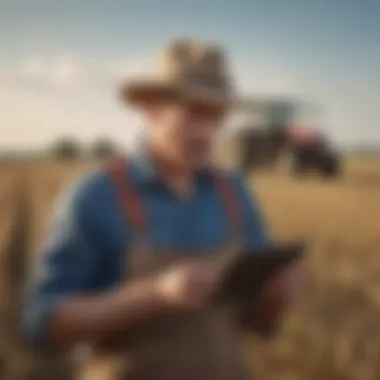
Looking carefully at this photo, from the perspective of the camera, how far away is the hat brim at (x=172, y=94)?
1286mm

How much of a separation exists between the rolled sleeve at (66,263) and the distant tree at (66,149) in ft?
0.37

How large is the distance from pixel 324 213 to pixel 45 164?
49 cm

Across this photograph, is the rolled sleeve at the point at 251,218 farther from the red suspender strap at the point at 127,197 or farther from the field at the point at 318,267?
the red suspender strap at the point at 127,197

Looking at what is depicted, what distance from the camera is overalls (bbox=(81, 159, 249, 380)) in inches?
49.1

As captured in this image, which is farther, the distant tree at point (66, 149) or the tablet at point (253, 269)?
the distant tree at point (66, 149)

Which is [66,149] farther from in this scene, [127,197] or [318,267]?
[318,267]

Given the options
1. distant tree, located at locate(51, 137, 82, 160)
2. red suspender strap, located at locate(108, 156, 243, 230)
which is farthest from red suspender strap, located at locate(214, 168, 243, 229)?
distant tree, located at locate(51, 137, 82, 160)

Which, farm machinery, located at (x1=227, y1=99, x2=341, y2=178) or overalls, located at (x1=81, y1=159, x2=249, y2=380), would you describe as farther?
farm machinery, located at (x1=227, y1=99, x2=341, y2=178)

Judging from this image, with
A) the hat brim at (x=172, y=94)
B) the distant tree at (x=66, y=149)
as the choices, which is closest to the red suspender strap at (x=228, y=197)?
the hat brim at (x=172, y=94)

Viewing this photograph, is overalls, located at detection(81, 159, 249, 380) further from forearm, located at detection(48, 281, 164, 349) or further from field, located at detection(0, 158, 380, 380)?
field, located at detection(0, 158, 380, 380)

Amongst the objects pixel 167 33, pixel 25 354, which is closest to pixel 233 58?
pixel 167 33

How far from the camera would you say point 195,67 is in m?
1.30

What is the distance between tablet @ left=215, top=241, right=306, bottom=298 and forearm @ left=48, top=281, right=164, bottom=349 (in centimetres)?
11

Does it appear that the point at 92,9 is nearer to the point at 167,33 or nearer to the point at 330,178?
the point at 167,33
